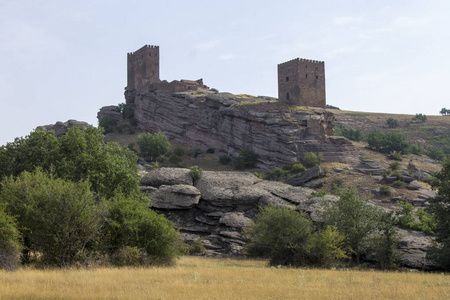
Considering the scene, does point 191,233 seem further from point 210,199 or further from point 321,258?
point 321,258

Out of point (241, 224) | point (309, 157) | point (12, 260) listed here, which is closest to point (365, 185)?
point (309, 157)

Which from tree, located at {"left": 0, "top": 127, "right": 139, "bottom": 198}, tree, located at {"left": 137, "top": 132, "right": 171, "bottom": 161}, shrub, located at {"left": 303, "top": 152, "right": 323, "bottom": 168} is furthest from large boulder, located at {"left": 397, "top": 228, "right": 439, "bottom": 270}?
tree, located at {"left": 137, "top": 132, "right": 171, "bottom": 161}

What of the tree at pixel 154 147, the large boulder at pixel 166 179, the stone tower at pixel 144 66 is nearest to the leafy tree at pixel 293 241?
the large boulder at pixel 166 179

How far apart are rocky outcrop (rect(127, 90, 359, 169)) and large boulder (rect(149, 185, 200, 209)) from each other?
28404mm

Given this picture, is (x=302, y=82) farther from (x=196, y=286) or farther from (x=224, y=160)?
(x=196, y=286)

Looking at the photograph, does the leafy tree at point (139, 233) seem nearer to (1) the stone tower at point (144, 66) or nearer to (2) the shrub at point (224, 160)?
(2) the shrub at point (224, 160)

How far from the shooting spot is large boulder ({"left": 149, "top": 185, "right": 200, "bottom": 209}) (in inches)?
1439

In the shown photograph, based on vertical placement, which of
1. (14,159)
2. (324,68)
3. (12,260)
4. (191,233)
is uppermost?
(324,68)

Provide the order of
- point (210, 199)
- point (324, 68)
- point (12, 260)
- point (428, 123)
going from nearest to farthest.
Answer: point (12, 260), point (210, 199), point (324, 68), point (428, 123)

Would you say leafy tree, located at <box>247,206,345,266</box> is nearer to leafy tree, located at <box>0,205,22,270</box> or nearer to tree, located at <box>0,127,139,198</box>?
tree, located at <box>0,127,139,198</box>

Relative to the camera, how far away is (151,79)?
8681 cm

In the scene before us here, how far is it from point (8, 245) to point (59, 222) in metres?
2.26

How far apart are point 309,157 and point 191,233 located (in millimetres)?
29124

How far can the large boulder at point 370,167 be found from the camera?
188 ft
